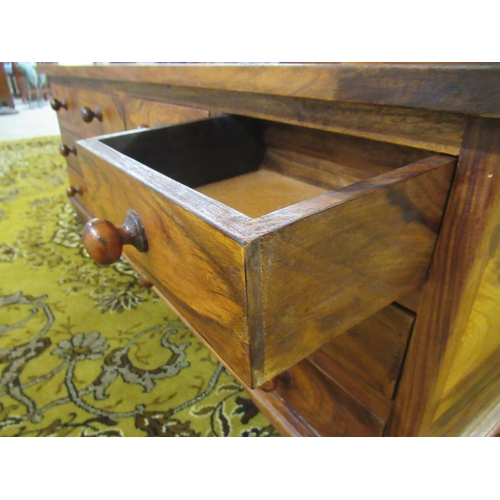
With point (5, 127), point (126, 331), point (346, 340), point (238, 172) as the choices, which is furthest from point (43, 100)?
point (346, 340)

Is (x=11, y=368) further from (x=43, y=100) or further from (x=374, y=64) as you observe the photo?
(x=43, y=100)

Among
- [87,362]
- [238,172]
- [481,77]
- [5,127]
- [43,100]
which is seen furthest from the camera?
[43,100]

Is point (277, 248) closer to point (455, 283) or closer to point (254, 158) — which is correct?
point (455, 283)

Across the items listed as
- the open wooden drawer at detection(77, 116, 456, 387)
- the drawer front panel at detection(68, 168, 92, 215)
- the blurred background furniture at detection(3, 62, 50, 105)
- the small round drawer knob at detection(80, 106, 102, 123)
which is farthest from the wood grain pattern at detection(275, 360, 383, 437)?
the blurred background furniture at detection(3, 62, 50, 105)

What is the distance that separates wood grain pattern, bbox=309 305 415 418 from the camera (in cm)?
43

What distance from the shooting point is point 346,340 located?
0.49 metres

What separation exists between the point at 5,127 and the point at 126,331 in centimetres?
261

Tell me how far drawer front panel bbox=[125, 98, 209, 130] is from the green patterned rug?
1.44ft

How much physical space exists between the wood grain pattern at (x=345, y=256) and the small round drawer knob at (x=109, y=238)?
17cm

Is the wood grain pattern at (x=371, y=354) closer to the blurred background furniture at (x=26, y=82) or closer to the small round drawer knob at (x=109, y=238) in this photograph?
the small round drawer knob at (x=109, y=238)

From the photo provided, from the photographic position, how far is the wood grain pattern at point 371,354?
43cm

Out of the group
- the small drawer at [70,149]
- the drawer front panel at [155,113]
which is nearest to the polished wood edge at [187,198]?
the drawer front panel at [155,113]

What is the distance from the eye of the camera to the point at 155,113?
0.72m

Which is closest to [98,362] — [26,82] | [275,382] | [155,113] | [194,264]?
[275,382]
